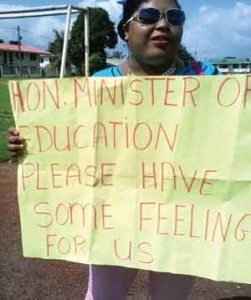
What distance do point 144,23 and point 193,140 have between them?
0.58 m

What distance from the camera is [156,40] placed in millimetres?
2676

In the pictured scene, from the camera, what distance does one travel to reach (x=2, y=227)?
5.88 metres

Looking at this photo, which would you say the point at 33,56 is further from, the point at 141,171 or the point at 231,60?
the point at 141,171

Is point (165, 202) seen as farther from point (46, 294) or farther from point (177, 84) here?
point (46, 294)

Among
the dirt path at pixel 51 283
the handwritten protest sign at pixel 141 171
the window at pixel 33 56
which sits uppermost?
the handwritten protest sign at pixel 141 171

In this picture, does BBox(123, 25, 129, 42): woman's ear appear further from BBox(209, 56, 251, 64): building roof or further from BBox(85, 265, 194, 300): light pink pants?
BBox(209, 56, 251, 64): building roof

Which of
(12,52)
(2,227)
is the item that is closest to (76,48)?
(12,52)

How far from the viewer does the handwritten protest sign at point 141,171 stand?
8.47ft

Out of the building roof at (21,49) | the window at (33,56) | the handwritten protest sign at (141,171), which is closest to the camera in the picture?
the handwritten protest sign at (141,171)

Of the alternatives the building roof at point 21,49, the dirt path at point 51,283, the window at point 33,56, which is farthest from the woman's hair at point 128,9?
the window at point 33,56

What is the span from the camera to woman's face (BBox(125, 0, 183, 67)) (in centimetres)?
267

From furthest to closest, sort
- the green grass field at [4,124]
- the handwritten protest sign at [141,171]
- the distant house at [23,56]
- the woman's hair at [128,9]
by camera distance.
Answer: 1. the distant house at [23,56]
2. the green grass field at [4,124]
3. the woman's hair at [128,9]
4. the handwritten protest sign at [141,171]

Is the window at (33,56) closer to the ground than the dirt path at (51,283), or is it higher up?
closer to the ground

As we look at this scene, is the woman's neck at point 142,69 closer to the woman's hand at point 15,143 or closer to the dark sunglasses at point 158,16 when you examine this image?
the dark sunglasses at point 158,16
